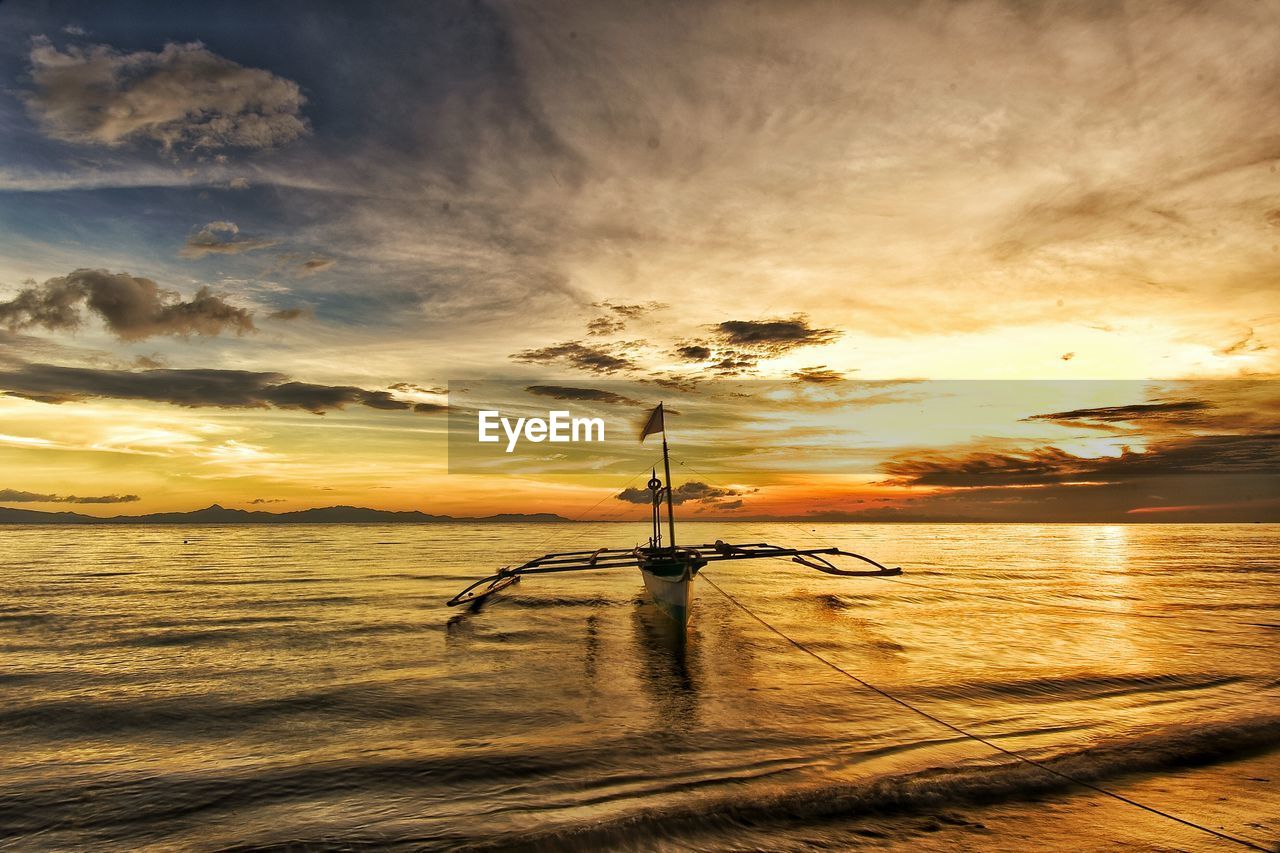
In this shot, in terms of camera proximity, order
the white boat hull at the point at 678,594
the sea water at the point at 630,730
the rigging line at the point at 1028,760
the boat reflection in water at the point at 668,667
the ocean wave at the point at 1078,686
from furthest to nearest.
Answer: the white boat hull at the point at 678,594 → the ocean wave at the point at 1078,686 → the boat reflection in water at the point at 668,667 → the sea water at the point at 630,730 → the rigging line at the point at 1028,760

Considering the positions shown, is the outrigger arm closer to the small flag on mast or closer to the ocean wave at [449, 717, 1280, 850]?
the small flag on mast

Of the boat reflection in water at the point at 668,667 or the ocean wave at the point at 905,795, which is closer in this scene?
the ocean wave at the point at 905,795

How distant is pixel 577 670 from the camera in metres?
22.1

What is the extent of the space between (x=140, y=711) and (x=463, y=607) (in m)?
20.8

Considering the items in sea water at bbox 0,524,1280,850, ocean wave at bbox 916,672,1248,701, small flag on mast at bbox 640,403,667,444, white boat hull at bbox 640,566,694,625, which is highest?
small flag on mast at bbox 640,403,667,444

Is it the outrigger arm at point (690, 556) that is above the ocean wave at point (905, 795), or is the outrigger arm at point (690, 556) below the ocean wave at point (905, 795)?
above

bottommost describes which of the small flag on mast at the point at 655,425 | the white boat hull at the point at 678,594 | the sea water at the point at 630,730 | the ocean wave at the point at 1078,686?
the ocean wave at the point at 1078,686

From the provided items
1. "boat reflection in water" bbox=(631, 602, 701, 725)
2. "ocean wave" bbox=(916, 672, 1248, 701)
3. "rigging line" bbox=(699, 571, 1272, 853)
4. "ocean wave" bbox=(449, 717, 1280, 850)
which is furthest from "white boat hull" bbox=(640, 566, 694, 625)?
"ocean wave" bbox=(449, 717, 1280, 850)

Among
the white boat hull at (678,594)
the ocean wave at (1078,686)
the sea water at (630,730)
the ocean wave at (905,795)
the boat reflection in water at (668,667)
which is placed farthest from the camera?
the white boat hull at (678,594)

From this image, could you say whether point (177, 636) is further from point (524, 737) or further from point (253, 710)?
point (524, 737)

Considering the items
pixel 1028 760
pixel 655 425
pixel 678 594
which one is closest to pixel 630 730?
pixel 1028 760

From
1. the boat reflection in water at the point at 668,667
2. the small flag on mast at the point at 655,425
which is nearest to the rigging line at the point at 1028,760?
Answer: the boat reflection in water at the point at 668,667

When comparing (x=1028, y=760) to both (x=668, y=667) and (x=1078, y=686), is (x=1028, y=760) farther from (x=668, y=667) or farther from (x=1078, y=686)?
(x=668, y=667)

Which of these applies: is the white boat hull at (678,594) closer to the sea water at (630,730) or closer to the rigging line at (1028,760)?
the sea water at (630,730)
